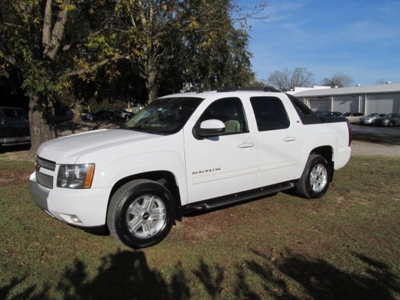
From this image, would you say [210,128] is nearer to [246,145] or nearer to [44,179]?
[246,145]

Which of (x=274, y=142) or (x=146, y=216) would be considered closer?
(x=146, y=216)

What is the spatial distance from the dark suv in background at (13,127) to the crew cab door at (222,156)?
9266 millimetres

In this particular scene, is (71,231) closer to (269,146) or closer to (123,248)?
(123,248)

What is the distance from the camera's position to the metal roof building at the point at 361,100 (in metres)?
45.9

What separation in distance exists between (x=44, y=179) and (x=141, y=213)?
1.22 meters

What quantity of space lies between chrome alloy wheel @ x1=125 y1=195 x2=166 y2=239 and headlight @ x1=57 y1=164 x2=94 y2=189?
563mm

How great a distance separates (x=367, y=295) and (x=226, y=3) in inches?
405

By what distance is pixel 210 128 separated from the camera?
429cm

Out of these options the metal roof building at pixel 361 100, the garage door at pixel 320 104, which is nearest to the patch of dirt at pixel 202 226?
the metal roof building at pixel 361 100

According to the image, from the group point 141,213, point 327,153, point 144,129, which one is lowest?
point 141,213

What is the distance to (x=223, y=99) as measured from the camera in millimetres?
4891

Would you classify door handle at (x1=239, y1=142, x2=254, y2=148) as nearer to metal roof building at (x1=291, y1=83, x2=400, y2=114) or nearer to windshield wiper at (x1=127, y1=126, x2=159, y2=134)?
windshield wiper at (x1=127, y1=126, x2=159, y2=134)

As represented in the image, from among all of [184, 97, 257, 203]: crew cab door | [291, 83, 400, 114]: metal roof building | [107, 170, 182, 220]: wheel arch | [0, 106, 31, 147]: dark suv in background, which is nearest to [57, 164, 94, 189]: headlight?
[107, 170, 182, 220]: wheel arch

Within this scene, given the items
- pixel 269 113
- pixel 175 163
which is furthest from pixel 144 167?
pixel 269 113
